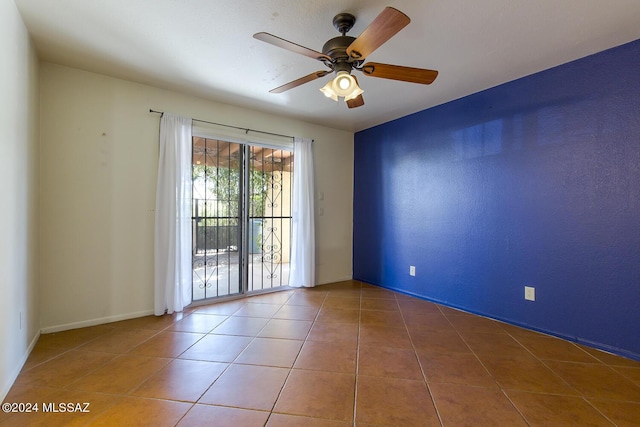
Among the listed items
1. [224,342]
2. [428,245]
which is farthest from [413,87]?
[224,342]

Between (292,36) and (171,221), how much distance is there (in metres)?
2.21

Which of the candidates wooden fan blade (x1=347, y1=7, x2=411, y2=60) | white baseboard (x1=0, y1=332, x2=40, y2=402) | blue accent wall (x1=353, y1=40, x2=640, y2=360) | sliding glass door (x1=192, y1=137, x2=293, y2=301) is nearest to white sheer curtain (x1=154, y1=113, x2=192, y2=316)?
sliding glass door (x1=192, y1=137, x2=293, y2=301)

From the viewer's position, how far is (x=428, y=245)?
3.63 m

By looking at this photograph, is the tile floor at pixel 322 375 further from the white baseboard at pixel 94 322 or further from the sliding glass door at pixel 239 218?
the sliding glass door at pixel 239 218

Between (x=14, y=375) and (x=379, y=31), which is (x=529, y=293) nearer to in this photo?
(x=379, y=31)

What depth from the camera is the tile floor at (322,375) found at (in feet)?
5.08

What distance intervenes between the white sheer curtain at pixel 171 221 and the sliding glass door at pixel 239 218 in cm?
24

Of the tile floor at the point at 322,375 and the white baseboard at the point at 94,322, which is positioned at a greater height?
the white baseboard at the point at 94,322

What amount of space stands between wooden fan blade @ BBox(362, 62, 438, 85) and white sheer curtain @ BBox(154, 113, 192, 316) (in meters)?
2.24

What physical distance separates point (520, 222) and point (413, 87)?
1766mm

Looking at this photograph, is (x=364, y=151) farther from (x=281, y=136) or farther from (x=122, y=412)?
(x=122, y=412)

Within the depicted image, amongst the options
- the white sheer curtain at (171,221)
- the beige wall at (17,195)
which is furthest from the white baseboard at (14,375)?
the white sheer curtain at (171,221)

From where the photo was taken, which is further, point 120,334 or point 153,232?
point 153,232

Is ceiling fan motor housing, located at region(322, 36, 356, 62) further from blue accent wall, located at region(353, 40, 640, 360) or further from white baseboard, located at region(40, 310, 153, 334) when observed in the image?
white baseboard, located at region(40, 310, 153, 334)
